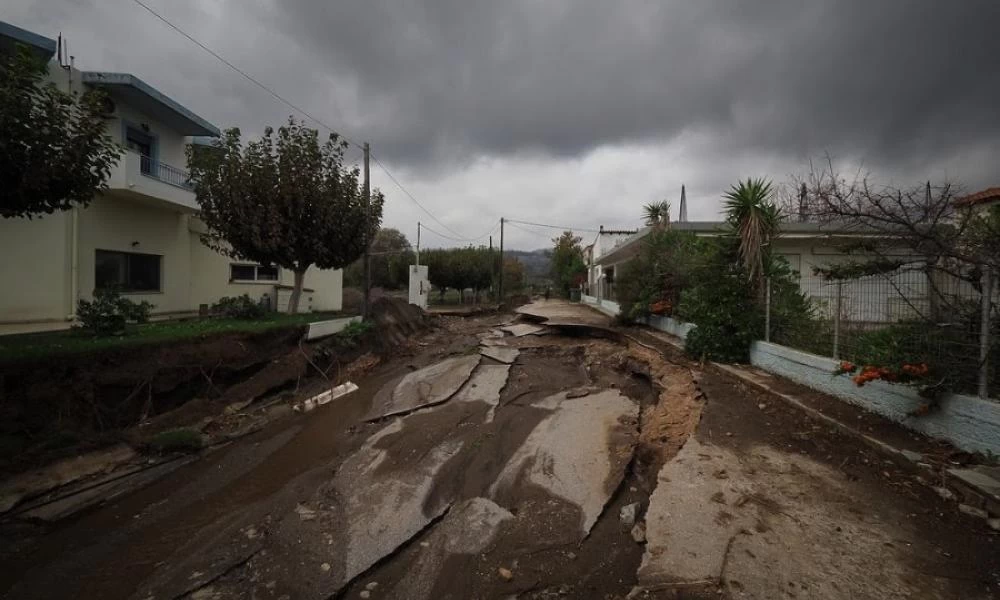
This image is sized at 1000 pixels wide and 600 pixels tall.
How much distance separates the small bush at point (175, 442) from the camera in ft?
19.9

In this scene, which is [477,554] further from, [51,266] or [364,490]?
[51,266]

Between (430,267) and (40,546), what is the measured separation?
98.0 ft

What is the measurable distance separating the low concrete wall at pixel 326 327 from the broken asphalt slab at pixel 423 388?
2.88 meters

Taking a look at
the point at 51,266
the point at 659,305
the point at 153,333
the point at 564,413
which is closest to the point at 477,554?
the point at 564,413

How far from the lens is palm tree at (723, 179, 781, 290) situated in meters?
7.69

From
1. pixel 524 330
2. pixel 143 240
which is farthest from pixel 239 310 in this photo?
pixel 524 330

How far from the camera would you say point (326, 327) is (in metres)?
12.0

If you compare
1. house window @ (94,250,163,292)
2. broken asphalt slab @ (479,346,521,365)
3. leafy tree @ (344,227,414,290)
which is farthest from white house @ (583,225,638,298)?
house window @ (94,250,163,292)

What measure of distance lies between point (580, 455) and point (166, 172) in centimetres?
1457

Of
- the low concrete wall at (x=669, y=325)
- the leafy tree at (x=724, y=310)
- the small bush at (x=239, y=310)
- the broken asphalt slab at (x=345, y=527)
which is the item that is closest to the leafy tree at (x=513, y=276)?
the low concrete wall at (x=669, y=325)

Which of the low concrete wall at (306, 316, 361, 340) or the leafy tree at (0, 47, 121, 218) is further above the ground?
the leafy tree at (0, 47, 121, 218)

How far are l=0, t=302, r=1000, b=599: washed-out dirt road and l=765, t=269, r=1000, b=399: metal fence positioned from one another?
3.24 feet

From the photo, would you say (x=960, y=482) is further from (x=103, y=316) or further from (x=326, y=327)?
(x=326, y=327)

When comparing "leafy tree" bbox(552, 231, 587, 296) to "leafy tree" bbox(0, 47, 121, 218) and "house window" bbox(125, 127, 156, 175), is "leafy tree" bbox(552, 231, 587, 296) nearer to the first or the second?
"house window" bbox(125, 127, 156, 175)
